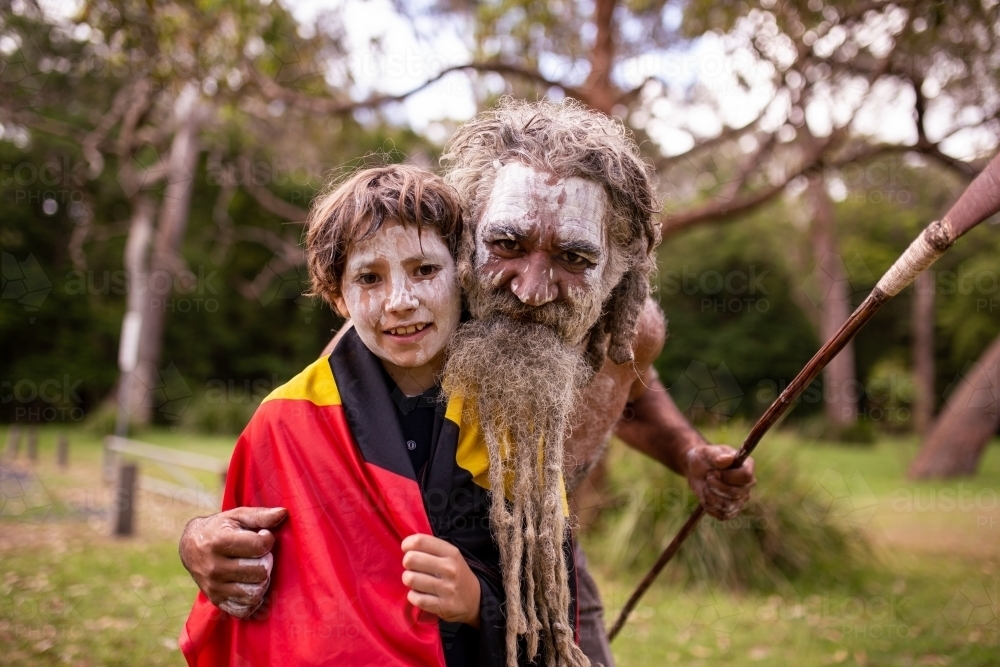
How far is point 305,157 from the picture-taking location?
1375 cm

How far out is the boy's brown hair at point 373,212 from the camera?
190cm

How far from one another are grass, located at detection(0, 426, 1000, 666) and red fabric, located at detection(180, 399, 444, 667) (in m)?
3.05

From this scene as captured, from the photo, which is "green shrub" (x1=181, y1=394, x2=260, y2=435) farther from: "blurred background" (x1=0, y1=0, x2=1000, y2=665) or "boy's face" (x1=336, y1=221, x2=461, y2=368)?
"boy's face" (x1=336, y1=221, x2=461, y2=368)

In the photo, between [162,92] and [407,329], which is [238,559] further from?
[162,92]

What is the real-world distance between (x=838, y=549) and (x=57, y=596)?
21.4 ft

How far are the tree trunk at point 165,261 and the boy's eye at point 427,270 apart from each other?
16401mm

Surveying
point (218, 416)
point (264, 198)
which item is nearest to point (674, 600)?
point (264, 198)

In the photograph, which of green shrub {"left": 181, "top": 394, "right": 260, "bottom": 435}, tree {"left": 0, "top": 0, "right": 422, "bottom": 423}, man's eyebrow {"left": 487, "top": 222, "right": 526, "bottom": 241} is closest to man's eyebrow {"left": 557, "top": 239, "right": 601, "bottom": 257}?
man's eyebrow {"left": 487, "top": 222, "right": 526, "bottom": 241}

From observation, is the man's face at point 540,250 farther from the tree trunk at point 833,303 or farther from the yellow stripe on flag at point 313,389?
the tree trunk at point 833,303

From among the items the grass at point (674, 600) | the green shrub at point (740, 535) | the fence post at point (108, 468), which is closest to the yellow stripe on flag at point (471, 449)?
the grass at point (674, 600)

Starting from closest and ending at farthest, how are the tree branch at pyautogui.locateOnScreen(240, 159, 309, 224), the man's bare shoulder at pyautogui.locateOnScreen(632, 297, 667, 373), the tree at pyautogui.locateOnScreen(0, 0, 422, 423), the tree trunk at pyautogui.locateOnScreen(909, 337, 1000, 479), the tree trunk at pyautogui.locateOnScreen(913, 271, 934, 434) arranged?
the man's bare shoulder at pyautogui.locateOnScreen(632, 297, 667, 373) < the tree at pyautogui.locateOnScreen(0, 0, 422, 423) < the tree branch at pyautogui.locateOnScreen(240, 159, 309, 224) < the tree trunk at pyautogui.locateOnScreen(909, 337, 1000, 479) < the tree trunk at pyautogui.locateOnScreen(913, 271, 934, 434)

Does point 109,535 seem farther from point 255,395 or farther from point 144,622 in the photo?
point 255,395

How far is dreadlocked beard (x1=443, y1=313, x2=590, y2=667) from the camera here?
1859mm

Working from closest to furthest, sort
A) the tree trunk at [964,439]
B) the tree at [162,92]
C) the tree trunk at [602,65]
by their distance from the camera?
the tree at [162,92]
the tree trunk at [602,65]
the tree trunk at [964,439]
